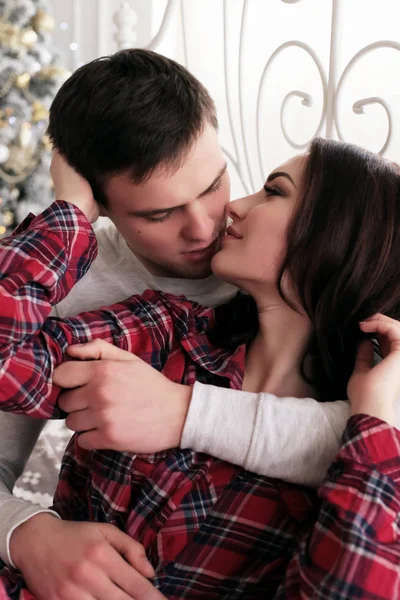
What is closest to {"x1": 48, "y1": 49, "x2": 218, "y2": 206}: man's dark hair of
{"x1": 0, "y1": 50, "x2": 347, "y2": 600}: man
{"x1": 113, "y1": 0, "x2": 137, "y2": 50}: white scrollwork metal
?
{"x1": 0, "y1": 50, "x2": 347, "y2": 600}: man

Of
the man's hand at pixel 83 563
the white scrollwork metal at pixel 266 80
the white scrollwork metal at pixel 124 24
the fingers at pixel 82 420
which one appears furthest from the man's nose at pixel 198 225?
the white scrollwork metal at pixel 124 24

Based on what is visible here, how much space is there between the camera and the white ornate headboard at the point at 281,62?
1.62 m

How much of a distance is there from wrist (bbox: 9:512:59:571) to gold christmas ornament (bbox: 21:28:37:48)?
7.03 feet

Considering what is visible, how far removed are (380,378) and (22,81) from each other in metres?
2.18

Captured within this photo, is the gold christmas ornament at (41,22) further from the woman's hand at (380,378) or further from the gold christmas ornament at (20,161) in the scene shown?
the woman's hand at (380,378)

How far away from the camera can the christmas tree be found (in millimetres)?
2467

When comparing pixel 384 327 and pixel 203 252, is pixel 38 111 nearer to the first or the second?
pixel 203 252

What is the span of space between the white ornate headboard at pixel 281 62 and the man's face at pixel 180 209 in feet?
1.94

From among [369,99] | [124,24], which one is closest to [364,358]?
[369,99]

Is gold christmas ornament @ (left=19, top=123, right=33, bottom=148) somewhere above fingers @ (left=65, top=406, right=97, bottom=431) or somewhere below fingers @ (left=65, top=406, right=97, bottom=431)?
above

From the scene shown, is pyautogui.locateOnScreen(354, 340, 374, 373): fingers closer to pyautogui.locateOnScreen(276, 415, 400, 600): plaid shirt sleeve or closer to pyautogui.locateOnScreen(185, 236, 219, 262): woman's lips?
pyautogui.locateOnScreen(276, 415, 400, 600): plaid shirt sleeve

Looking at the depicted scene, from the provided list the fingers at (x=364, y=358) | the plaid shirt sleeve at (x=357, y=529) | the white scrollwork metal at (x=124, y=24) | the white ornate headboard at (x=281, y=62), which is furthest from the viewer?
the white scrollwork metal at (x=124, y=24)

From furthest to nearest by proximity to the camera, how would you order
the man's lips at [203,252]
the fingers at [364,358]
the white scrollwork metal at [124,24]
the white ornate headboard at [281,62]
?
1. the white scrollwork metal at [124,24]
2. the white ornate headboard at [281,62]
3. the man's lips at [203,252]
4. the fingers at [364,358]

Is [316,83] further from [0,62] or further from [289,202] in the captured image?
[0,62]
